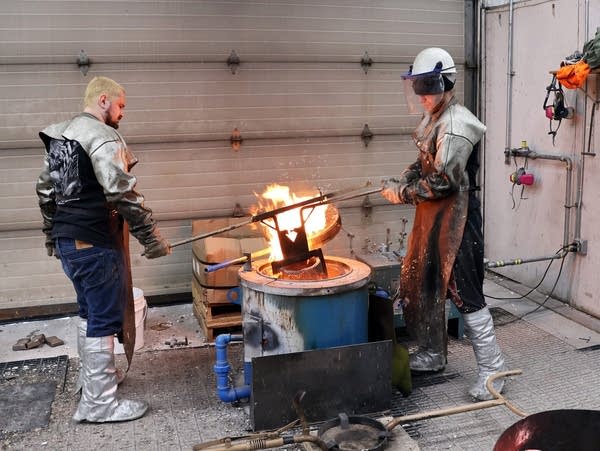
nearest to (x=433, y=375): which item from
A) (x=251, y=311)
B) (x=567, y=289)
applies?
(x=251, y=311)

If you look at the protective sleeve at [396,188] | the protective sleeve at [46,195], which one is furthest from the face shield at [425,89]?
the protective sleeve at [46,195]

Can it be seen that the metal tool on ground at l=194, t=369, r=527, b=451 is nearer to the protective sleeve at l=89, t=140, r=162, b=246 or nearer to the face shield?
the protective sleeve at l=89, t=140, r=162, b=246

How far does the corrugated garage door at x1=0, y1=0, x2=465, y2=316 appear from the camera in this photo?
5.65 meters

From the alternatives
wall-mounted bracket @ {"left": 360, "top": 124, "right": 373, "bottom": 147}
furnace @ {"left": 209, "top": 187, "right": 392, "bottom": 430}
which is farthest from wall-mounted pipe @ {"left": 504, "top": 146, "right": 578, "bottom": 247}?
furnace @ {"left": 209, "top": 187, "right": 392, "bottom": 430}

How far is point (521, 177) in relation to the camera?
616 centimetres

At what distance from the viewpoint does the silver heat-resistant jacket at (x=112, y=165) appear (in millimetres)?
3764

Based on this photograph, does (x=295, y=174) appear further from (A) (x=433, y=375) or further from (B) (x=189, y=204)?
(A) (x=433, y=375)

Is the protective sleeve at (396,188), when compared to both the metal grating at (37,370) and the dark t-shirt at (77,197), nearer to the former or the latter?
the dark t-shirt at (77,197)

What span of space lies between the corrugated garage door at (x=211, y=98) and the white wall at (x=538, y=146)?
2.13 ft

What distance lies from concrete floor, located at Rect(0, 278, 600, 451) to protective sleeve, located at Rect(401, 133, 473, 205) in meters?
1.41

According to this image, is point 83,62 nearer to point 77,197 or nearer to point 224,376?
point 77,197

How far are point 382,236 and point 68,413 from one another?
12.0ft

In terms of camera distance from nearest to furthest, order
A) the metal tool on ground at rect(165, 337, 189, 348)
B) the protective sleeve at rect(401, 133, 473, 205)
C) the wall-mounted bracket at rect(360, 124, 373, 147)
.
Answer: the protective sleeve at rect(401, 133, 473, 205) → the metal tool on ground at rect(165, 337, 189, 348) → the wall-mounted bracket at rect(360, 124, 373, 147)

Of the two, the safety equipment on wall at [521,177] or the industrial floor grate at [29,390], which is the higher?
the safety equipment on wall at [521,177]
